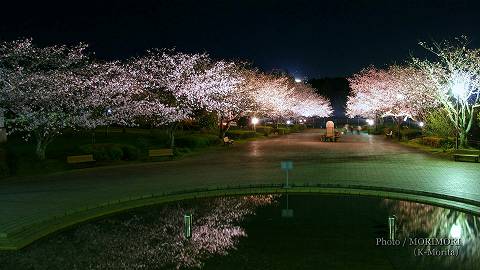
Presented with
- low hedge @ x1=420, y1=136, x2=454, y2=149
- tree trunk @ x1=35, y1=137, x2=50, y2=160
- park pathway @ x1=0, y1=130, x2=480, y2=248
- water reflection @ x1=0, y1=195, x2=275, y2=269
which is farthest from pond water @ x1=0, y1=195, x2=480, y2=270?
low hedge @ x1=420, y1=136, x2=454, y2=149

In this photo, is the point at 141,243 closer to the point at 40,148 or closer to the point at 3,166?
the point at 3,166

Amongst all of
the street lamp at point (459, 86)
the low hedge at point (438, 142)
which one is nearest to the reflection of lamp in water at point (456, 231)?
the street lamp at point (459, 86)

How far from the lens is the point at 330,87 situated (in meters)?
113

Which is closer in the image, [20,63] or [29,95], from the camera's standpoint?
[29,95]

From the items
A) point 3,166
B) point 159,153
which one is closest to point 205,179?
point 159,153

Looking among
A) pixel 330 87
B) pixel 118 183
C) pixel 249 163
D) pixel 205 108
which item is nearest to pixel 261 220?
pixel 118 183

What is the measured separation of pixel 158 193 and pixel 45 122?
30.4 feet

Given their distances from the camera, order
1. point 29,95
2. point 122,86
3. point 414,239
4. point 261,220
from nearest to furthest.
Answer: point 414,239
point 261,220
point 29,95
point 122,86

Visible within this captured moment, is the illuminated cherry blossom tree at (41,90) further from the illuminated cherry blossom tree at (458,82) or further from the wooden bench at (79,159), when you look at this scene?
the illuminated cherry blossom tree at (458,82)

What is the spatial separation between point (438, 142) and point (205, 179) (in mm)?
21525

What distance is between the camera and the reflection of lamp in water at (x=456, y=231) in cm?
947

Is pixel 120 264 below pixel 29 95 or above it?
below

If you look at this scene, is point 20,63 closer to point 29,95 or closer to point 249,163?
point 29,95

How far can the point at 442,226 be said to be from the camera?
10.3 m
